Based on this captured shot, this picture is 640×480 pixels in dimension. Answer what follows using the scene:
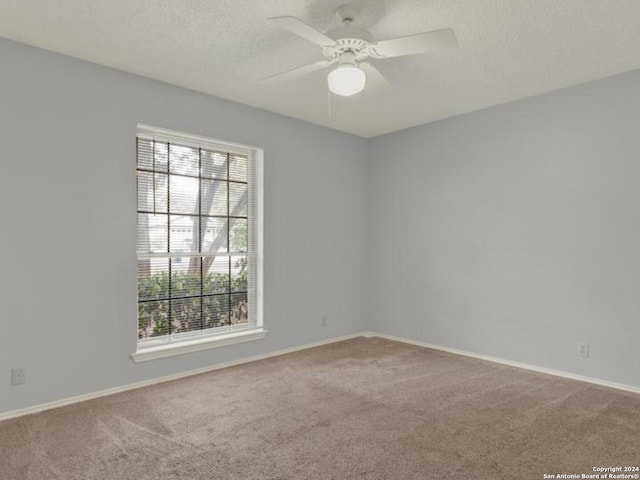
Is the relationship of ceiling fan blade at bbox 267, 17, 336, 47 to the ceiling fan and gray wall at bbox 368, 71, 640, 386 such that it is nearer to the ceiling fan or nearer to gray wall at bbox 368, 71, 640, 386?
the ceiling fan

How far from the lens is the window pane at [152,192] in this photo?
3.58m

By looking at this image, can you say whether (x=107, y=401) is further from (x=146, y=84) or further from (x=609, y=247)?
(x=609, y=247)

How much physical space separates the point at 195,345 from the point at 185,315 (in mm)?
302

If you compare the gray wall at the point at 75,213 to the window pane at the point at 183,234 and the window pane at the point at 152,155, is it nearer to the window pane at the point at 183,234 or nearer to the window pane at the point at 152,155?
the window pane at the point at 152,155

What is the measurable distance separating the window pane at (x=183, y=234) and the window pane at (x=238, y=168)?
64 centimetres

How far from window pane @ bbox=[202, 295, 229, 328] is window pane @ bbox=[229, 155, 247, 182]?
49.1 inches

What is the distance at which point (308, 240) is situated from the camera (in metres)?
4.81

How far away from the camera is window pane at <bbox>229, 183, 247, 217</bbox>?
422 centimetres

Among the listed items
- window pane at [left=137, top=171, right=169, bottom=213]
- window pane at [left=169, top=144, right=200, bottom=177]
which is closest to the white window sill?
window pane at [left=137, top=171, right=169, bottom=213]

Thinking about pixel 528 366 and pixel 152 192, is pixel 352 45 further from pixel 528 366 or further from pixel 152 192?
pixel 528 366

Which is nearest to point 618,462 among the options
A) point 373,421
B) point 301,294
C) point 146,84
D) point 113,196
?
point 373,421

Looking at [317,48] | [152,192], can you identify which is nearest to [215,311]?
[152,192]

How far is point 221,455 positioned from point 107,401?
1324 mm

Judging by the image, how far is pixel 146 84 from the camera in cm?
355
